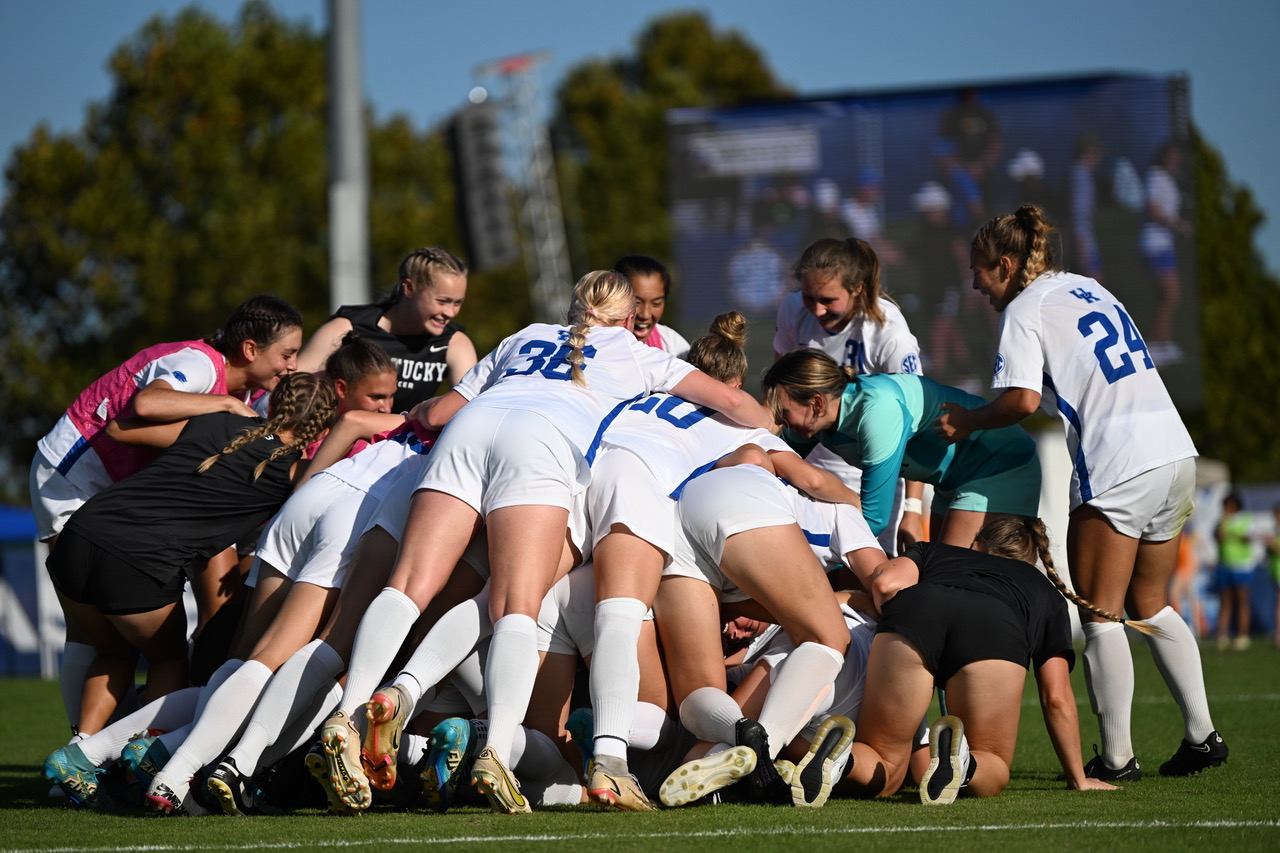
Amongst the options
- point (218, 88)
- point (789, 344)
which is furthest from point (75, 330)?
point (789, 344)

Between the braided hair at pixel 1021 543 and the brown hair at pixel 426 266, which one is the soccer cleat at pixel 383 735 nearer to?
the braided hair at pixel 1021 543

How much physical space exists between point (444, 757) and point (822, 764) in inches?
44.2

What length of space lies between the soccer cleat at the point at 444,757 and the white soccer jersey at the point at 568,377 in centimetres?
99

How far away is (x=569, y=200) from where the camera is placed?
3075 centimetres

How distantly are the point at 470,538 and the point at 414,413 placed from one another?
30.5 inches

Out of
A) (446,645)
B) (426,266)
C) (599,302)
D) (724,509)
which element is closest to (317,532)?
(446,645)

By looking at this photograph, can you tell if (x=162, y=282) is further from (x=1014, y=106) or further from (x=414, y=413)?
(x=414, y=413)

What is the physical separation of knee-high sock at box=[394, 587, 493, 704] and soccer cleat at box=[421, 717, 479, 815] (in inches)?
7.1

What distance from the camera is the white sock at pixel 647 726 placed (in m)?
4.25

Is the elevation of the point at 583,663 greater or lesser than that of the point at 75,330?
greater

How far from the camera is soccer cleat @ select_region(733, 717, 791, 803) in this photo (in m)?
3.94

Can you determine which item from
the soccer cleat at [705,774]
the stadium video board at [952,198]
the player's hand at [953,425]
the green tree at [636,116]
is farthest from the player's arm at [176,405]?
the green tree at [636,116]

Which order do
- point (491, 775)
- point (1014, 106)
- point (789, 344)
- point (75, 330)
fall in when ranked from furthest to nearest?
point (75, 330) → point (1014, 106) → point (789, 344) → point (491, 775)

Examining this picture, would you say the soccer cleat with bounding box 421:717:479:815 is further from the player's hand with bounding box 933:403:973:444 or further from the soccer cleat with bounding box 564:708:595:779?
the player's hand with bounding box 933:403:973:444
